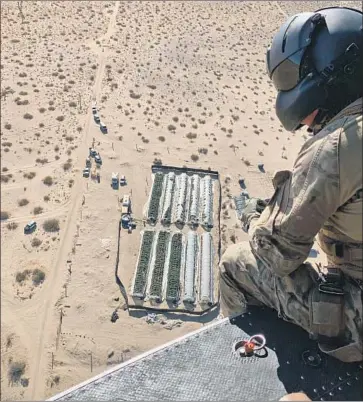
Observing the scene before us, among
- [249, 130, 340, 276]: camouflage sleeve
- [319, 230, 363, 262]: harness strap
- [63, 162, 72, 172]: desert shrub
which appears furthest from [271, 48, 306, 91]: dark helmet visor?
[63, 162, 72, 172]: desert shrub

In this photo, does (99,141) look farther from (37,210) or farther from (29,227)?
(29,227)

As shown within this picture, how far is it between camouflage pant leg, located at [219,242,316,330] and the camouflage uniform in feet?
0.04

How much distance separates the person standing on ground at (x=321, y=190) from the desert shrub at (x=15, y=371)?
47.5 ft

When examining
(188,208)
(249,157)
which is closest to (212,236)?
(188,208)

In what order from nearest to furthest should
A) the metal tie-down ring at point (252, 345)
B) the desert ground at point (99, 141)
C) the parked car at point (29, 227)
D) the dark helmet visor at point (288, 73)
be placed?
1. the dark helmet visor at point (288, 73)
2. the metal tie-down ring at point (252, 345)
3. the desert ground at point (99, 141)
4. the parked car at point (29, 227)

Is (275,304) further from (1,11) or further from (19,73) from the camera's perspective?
(1,11)

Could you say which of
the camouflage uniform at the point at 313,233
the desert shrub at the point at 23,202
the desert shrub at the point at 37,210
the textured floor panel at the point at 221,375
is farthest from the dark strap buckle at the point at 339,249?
the desert shrub at the point at 23,202

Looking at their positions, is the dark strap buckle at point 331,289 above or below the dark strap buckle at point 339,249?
below

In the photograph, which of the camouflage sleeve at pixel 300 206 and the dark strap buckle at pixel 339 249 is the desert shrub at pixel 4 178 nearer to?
the camouflage sleeve at pixel 300 206

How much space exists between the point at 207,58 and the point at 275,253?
36112mm

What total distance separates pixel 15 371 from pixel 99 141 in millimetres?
14501

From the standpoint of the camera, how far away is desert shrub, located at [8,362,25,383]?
17.7 meters

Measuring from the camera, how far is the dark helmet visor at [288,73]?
550cm

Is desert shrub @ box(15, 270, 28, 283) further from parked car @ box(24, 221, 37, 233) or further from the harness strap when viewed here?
the harness strap
